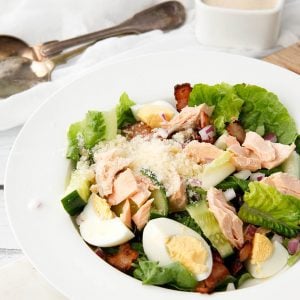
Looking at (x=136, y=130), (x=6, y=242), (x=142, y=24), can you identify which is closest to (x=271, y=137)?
(x=136, y=130)

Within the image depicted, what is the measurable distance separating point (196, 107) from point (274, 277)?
1115 mm

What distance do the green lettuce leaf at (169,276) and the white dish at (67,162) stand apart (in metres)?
0.05

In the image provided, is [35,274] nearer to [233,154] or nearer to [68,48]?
[233,154]

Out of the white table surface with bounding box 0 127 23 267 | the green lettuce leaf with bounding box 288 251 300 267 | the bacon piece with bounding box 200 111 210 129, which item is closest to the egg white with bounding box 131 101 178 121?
the bacon piece with bounding box 200 111 210 129

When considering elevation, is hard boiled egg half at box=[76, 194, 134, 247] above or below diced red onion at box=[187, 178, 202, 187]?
below

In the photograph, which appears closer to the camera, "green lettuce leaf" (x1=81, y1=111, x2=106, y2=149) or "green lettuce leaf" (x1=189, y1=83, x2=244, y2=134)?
"green lettuce leaf" (x1=81, y1=111, x2=106, y2=149)

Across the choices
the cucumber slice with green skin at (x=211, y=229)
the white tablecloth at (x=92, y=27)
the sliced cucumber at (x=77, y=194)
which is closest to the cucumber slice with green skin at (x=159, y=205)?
the cucumber slice with green skin at (x=211, y=229)

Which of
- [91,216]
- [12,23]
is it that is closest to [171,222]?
[91,216]

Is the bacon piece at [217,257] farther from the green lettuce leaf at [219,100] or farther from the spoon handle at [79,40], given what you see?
the spoon handle at [79,40]

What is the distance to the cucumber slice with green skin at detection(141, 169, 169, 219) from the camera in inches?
111

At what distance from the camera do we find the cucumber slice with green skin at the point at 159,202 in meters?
2.83

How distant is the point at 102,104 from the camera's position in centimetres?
350

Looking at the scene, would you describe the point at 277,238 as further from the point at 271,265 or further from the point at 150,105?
the point at 150,105

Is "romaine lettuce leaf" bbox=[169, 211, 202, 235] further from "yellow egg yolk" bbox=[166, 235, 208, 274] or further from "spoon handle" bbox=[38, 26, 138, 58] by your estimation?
"spoon handle" bbox=[38, 26, 138, 58]
